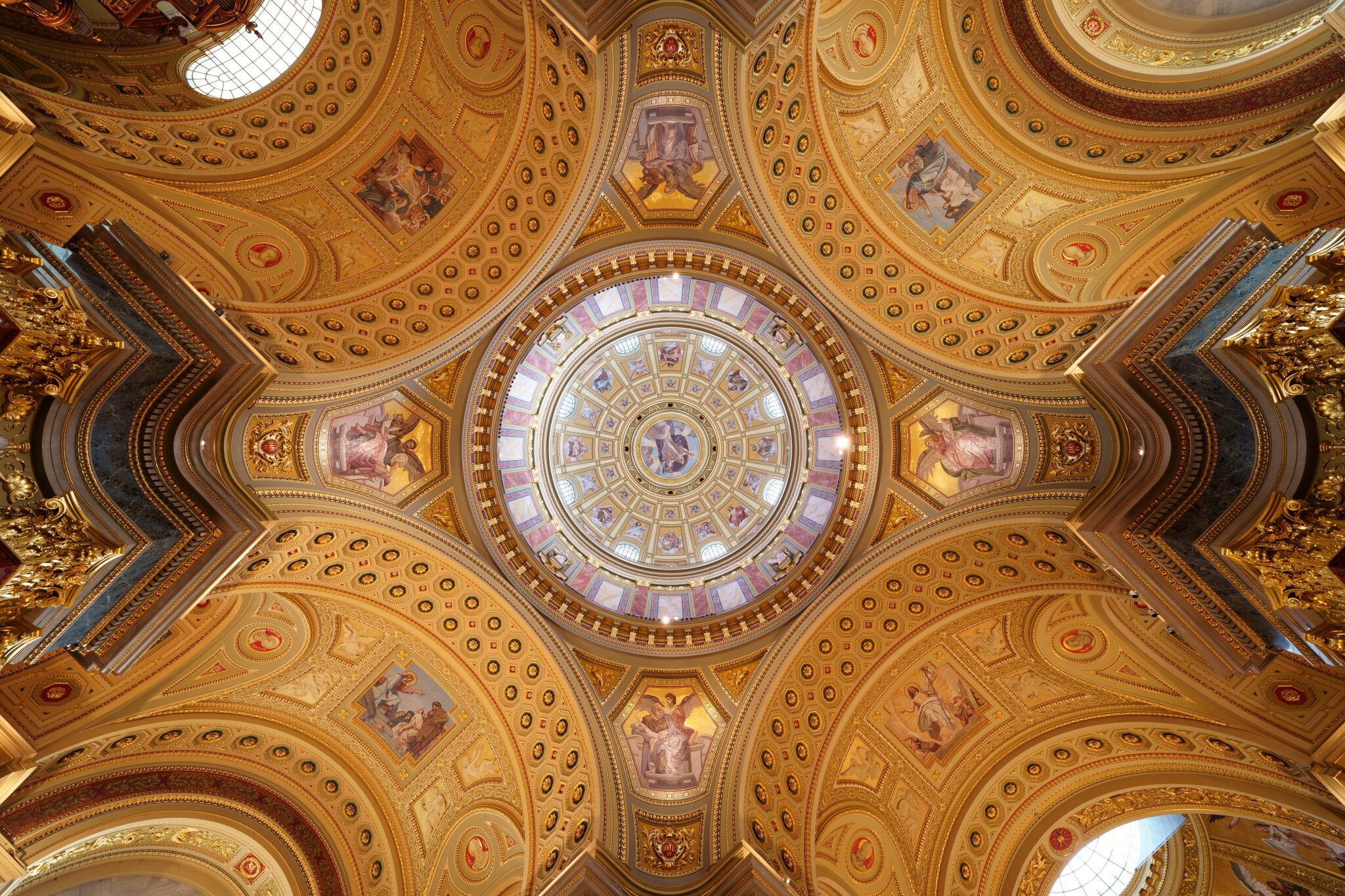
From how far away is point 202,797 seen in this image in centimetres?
1518

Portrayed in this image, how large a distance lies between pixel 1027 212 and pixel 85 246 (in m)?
16.5

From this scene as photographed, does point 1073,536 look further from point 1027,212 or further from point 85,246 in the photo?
point 85,246

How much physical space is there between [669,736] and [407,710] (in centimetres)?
687

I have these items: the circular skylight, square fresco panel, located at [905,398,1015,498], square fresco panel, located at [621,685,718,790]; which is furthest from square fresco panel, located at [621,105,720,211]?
square fresco panel, located at [621,685,718,790]

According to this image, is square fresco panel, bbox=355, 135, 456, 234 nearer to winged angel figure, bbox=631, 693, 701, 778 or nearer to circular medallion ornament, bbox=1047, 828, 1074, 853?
winged angel figure, bbox=631, 693, 701, 778

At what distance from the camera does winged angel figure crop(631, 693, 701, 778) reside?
16.7 meters

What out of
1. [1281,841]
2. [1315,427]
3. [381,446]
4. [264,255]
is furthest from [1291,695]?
A: [264,255]

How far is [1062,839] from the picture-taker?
52.2ft

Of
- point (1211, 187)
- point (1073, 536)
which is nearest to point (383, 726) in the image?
point (1073, 536)

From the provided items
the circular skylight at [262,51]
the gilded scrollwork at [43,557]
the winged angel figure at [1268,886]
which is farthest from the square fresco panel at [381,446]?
Answer: the winged angel figure at [1268,886]

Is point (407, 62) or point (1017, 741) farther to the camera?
point (1017, 741)

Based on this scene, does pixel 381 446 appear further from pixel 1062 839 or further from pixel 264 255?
pixel 1062 839

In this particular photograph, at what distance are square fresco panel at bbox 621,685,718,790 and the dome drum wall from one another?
1.42 metres

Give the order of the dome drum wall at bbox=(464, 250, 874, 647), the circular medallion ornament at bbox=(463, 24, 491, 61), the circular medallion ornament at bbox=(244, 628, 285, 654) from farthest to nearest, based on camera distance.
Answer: the dome drum wall at bbox=(464, 250, 874, 647) → the circular medallion ornament at bbox=(244, 628, 285, 654) → the circular medallion ornament at bbox=(463, 24, 491, 61)
